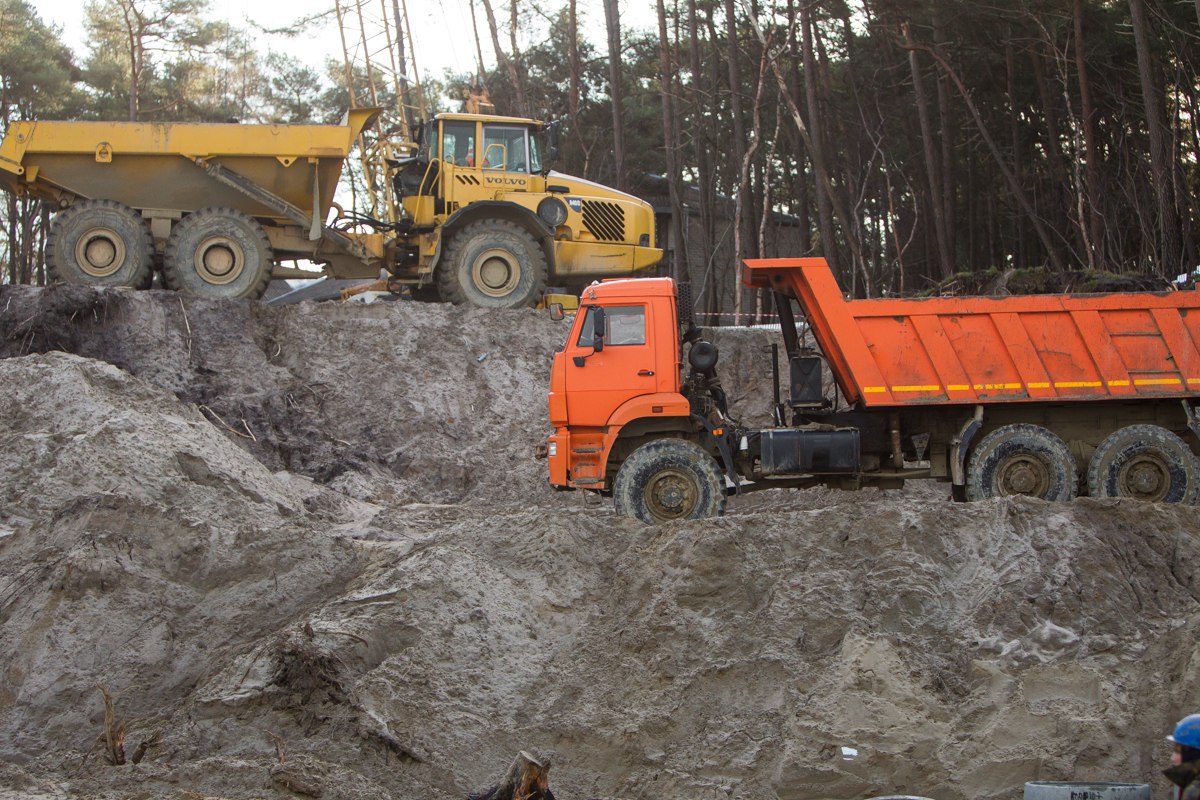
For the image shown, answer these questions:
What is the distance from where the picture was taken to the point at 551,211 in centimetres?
1691

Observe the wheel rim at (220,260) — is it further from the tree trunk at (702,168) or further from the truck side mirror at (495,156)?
the tree trunk at (702,168)

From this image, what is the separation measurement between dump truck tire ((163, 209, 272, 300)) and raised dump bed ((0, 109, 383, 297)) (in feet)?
0.04

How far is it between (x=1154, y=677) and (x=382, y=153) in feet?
44.7

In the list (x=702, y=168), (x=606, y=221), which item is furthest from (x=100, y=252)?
(x=702, y=168)

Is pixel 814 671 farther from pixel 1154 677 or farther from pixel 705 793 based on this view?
pixel 1154 677

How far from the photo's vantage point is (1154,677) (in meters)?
7.42

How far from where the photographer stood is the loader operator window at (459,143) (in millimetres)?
16766

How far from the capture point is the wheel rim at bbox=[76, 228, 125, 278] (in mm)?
15984

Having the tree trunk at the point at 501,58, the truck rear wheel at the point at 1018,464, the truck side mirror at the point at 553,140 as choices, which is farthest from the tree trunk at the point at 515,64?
the truck rear wheel at the point at 1018,464

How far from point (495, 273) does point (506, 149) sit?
1664mm

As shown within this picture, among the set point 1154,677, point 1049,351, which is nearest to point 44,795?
point 1154,677

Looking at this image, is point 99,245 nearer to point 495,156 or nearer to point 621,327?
point 495,156

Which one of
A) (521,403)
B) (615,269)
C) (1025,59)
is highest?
(1025,59)

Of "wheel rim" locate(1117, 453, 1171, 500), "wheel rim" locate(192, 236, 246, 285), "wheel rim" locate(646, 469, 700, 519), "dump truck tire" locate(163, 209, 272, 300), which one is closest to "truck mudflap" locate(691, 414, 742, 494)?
"wheel rim" locate(646, 469, 700, 519)
